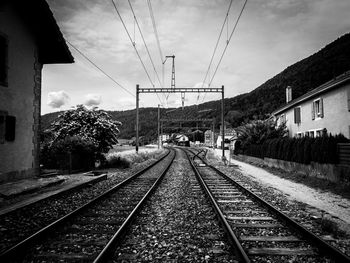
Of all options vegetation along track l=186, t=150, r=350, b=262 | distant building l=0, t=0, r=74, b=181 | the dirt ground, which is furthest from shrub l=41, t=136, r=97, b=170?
the dirt ground

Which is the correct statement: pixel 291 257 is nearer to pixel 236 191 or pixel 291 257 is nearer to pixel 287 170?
pixel 236 191

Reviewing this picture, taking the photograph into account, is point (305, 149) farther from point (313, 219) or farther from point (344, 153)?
point (313, 219)

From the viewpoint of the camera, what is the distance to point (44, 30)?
11648mm

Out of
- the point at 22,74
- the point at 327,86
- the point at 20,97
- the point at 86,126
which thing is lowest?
the point at 86,126

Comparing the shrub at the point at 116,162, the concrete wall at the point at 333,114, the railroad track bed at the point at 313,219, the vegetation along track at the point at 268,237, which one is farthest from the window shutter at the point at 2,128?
the concrete wall at the point at 333,114

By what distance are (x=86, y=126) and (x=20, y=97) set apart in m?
8.45

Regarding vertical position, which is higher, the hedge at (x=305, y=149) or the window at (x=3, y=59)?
the window at (x=3, y=59)

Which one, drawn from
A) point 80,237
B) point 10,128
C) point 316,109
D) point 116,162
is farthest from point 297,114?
point 80,237

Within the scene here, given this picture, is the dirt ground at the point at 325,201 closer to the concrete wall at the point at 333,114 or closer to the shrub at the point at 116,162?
the concrete wall at the point at 333,114

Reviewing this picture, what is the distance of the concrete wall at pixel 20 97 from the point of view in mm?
9531

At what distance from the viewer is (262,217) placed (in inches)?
244

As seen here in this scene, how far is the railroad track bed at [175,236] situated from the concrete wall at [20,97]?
5.93 m

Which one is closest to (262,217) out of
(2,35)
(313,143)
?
(313,143)

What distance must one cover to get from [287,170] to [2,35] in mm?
16704
